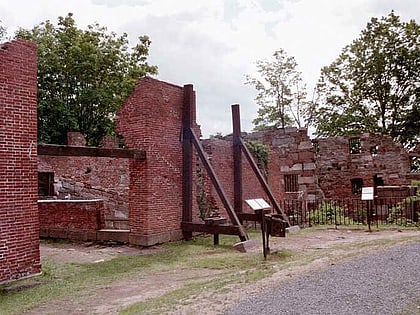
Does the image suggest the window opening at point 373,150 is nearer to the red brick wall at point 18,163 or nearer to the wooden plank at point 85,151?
the wooden plank at point 85,151

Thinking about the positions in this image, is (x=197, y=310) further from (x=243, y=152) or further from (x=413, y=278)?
(x=243, y=152)

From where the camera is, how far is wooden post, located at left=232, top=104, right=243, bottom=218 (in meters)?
14.0

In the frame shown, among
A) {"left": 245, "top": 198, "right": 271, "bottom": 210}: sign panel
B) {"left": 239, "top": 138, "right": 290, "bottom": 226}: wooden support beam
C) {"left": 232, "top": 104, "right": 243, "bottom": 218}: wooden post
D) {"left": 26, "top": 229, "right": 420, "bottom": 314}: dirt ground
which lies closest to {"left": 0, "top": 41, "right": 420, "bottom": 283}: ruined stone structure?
{"left": 232, "top": 104, "right": 243, "bottom": 218}: wooden post

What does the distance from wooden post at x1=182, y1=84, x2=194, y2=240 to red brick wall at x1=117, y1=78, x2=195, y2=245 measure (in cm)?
14

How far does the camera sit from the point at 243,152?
46.2ft

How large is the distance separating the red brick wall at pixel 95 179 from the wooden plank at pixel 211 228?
5314 mm

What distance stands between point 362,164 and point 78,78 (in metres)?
16.8

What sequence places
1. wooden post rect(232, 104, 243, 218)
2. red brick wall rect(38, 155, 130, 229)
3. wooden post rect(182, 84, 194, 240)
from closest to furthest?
wooden post rect(182, 84, 194, 240), wooden post rect(232, 104, 243, 218), red brick wall rect(38, 155, 130, 229)

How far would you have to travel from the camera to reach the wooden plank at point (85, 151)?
8928 mm

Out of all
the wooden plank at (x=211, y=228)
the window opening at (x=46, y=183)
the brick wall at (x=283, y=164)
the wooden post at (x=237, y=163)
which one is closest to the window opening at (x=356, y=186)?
the brick wall at (x=283, y=164)

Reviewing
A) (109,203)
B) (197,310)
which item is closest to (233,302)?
(197,310)

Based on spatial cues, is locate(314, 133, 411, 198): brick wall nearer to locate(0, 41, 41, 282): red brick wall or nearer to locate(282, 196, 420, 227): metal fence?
locate(282, 196, 420, 227): metal fence

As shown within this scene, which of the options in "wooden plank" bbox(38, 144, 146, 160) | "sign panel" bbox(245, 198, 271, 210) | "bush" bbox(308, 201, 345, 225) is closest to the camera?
"wooden plank" bbox(38, 144, 146, 160)

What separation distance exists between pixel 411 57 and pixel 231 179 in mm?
17301
